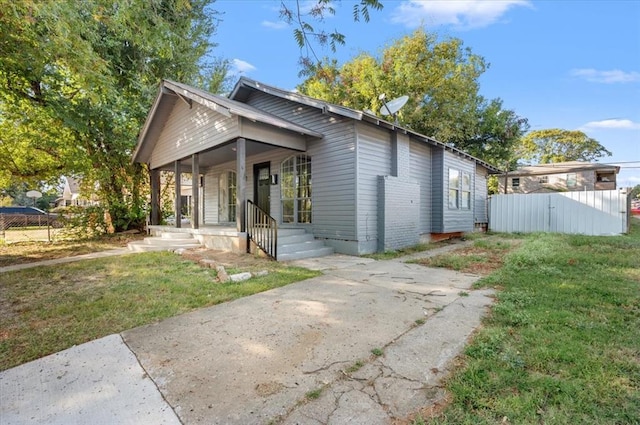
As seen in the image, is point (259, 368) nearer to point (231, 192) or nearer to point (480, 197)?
point (231, 192)

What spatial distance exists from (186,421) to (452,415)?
164 cm

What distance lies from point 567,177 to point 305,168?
32.2m

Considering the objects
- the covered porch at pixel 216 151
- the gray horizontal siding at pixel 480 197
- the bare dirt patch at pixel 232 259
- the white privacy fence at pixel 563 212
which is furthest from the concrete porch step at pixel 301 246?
the white privacy fence at pixel 563 212

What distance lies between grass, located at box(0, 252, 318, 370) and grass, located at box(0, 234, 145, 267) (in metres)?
2.13

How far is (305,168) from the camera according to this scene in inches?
361

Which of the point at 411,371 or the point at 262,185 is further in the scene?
the point at 262,185

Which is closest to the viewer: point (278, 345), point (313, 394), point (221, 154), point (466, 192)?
point (313, 394)

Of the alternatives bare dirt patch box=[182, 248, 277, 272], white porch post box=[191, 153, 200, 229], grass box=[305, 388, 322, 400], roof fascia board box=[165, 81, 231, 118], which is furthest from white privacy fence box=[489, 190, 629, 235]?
grass box=[305, 388, 322, 400]

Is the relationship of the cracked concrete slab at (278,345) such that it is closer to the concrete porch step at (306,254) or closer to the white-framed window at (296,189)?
the concrete porch step at (306,254)

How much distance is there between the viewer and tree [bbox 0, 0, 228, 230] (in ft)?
26.1

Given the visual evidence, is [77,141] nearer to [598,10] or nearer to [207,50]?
[207,50]

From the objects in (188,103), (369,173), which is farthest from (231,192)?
(369,173)

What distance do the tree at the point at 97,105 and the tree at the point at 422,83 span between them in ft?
29.2

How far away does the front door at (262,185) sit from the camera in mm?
10453
